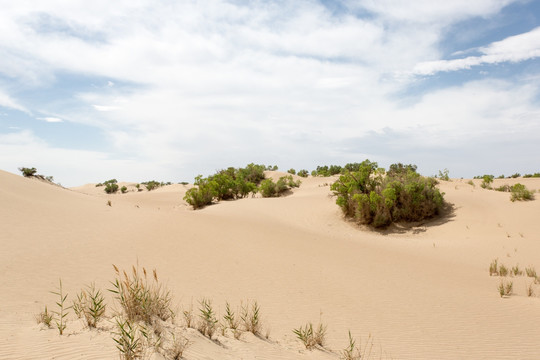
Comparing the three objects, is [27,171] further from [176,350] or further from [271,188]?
[176,350]

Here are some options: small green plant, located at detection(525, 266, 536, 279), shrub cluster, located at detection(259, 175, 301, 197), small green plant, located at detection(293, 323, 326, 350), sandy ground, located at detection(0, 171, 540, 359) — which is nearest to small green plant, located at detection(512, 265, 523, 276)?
small green plant, located at detection(525, 266, 536, 279)

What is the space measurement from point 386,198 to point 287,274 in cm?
833

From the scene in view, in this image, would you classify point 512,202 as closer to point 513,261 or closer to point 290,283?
point 513,261

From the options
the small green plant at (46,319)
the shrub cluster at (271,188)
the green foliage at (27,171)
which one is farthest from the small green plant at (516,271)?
the green foliage at (27,171)

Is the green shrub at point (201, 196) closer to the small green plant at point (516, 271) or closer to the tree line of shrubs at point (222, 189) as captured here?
the tree line of shrubs at point (222, 189)

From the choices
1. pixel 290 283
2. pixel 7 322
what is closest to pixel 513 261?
pixel 290 283

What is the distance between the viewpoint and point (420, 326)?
5.32m

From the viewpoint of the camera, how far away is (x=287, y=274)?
25.5 ft

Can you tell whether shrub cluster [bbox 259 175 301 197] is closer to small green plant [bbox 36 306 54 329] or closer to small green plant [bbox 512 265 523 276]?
small green plant [bbox 512 265 523 276]

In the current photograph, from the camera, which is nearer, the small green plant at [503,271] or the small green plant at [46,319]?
the small green plant at [46,319]

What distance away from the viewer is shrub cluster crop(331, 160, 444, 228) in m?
14.6

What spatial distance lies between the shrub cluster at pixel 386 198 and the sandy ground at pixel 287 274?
720 mm

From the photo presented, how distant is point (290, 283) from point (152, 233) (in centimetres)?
504

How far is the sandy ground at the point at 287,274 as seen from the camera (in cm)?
432
